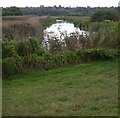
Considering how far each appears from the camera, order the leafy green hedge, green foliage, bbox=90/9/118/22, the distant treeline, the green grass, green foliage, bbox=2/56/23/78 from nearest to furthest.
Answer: the green grass, green foliage, bbox=2/56/23/78, the leafy green hedge, green foliage, bbox=90/9/118/22, the distant treeline

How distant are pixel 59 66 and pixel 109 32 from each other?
3.41m

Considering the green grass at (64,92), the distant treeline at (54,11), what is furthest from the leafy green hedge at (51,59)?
the distant treeline at (54,11)

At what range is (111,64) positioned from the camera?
29.1 ft

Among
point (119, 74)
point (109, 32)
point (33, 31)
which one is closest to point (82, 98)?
point (119, 74)

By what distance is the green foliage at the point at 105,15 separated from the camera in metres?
22.6

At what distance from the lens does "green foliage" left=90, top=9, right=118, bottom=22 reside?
22.6 meters

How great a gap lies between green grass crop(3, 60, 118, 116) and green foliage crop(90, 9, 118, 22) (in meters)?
14.5

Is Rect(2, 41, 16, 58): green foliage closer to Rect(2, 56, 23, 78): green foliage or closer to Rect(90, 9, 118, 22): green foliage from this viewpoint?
Rect(2, 56, 23, 78): green foliage

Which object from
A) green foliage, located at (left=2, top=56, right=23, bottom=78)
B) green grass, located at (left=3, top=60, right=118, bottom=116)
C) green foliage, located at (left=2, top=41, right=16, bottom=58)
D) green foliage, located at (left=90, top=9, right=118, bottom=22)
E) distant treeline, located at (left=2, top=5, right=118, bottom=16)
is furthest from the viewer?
distant treeline, located at (left=2, top=5, right=118, bottom=16)

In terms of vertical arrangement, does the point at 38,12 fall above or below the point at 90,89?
above

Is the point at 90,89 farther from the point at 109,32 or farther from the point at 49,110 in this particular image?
the point at 109,32

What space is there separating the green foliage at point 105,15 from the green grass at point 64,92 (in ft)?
47.5

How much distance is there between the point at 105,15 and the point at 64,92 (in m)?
18.8

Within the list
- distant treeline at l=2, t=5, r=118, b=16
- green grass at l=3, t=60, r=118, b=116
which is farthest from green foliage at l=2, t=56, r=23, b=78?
distant treeline at l=2, t=5, r=118, b=16
